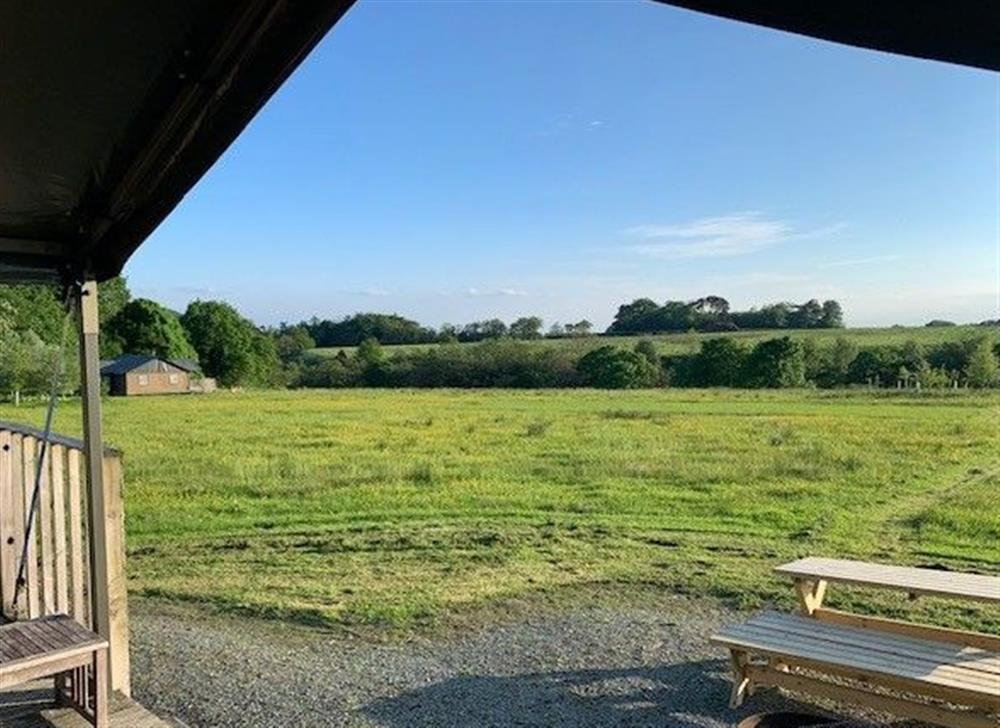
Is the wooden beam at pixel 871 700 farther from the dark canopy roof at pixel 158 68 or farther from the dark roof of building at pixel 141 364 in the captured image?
the dark roof of building at pixel 141 364

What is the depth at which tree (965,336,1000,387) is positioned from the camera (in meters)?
14.1

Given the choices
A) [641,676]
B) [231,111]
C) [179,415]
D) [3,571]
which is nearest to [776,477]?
[641,676]

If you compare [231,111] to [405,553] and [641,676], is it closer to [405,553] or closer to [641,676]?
[641,676]

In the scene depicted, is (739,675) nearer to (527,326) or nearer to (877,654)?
(877,654)

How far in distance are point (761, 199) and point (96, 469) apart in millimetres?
20628

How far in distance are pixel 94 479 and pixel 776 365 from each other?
2116 centimetres

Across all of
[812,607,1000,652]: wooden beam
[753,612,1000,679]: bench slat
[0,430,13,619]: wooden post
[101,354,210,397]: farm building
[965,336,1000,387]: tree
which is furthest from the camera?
[101,354,210,397]: farm building

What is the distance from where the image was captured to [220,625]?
4.47 metres

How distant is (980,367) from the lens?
15211mm

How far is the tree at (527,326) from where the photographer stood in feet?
94.7

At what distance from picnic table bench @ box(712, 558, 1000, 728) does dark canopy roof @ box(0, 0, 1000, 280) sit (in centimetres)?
301

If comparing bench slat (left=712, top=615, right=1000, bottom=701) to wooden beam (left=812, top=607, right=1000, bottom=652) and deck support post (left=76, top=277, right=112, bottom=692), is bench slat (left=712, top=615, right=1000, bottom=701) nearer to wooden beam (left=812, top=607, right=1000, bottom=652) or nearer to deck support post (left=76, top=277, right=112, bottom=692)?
wooden beam (left=812, top=607, right=1000, bottom=652)

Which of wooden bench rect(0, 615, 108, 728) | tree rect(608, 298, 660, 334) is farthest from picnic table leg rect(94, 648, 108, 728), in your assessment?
tree rect(608, 298, 660, 334)

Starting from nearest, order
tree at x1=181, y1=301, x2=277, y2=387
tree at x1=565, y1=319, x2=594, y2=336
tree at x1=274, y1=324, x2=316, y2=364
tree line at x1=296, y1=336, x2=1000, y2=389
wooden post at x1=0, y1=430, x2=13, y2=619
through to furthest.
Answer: wooden post at x1=0, y1=430, x2=13, y2=619
tree line at x1=296, y1=336, x2=1000, y2=389
tree at x1=565, y1=319, x2=594, y2=336
tree at x1=274, y1=324, x2=316, y2=364
tree at x1=181, y1=301, x2=277, y2=387
